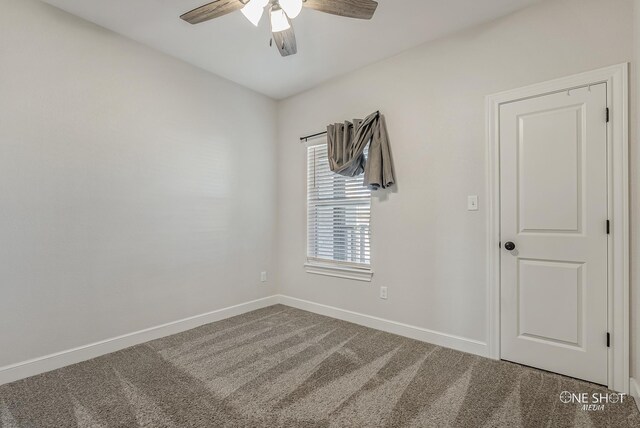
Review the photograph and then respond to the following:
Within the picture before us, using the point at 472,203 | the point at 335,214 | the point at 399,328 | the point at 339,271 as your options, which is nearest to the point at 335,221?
the point at 335,214

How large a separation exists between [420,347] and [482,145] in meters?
1.77

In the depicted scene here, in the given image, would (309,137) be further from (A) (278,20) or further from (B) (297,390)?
(B) (297,390)

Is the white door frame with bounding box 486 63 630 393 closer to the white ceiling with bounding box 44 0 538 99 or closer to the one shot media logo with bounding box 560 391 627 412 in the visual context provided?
the one shot media logo with bounding box 560 391 627 412

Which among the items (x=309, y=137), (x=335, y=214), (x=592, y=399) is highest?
(x=309, y=137)

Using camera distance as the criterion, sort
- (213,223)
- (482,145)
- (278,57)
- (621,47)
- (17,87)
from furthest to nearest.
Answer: (213,223)
(278,57)
(482,145)
(17,87)
(621,47)

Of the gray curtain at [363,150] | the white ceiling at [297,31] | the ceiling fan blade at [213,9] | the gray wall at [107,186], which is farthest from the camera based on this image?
the gray curtain at [363,150]

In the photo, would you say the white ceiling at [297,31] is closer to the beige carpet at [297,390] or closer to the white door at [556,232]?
the white door at [556,232]

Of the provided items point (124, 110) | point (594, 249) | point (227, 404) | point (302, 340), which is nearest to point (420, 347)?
point (302, 340)

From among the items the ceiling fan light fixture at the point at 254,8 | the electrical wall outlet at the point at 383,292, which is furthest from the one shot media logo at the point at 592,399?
the ceiling fan light fixture at the point at 254,8

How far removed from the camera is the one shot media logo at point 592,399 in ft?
5.88

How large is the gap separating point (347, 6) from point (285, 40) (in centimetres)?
48

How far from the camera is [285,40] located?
204 cm

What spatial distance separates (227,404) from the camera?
5.98ft

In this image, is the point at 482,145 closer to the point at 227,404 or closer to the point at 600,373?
the point at 600,373
